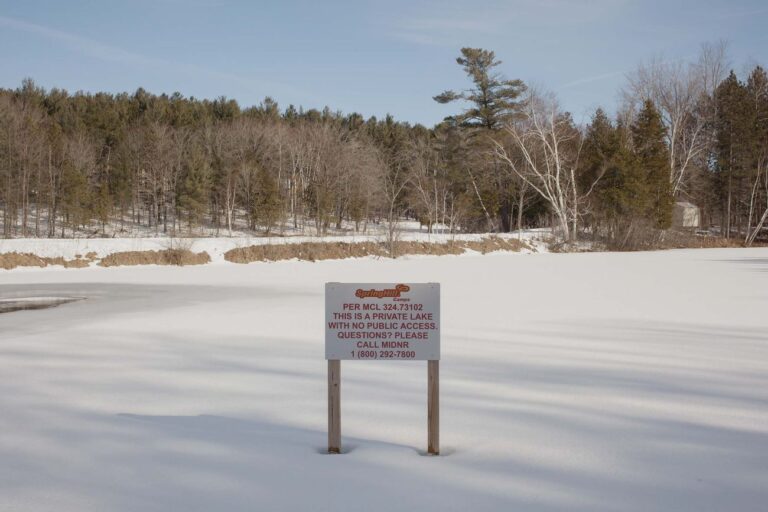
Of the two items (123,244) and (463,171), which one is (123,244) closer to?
(123,244)

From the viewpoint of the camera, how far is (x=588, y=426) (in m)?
5.33

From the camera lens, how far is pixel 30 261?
26375 mm

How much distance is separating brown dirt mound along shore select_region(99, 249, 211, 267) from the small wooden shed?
4604 centimetres

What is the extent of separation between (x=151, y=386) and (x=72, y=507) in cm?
316

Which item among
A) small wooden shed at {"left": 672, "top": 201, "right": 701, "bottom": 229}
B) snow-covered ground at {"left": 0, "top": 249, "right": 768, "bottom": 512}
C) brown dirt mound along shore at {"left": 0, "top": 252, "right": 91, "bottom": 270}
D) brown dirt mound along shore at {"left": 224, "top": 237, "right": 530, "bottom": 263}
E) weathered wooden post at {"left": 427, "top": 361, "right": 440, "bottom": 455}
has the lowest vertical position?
snow-covered ground at {"left": 0, "top": 249, "right": 768, "bottom": 512}

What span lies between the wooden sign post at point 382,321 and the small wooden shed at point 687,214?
58.1 m

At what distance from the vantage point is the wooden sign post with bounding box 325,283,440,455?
4.32 metres

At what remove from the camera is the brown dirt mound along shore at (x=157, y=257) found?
93.6ft

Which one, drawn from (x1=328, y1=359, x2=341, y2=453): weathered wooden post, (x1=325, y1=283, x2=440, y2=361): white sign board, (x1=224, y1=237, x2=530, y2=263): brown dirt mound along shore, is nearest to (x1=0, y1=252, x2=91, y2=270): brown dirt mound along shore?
(x1=224, y1=237, x2=530, y2=263): brown dirt mound along shore

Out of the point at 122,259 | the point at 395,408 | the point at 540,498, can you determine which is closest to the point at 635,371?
the point at 395,408

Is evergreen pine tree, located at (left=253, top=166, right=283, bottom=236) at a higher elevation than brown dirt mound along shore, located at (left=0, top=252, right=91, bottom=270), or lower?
higher

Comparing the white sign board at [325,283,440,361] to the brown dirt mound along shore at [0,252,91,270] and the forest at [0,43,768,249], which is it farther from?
the forest at [0,43,768,249]

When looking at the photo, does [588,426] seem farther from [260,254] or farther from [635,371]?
[260,254]

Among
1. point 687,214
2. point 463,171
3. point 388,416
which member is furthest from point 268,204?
point 388,416
